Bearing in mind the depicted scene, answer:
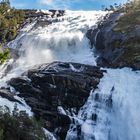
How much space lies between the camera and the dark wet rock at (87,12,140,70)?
34.4m

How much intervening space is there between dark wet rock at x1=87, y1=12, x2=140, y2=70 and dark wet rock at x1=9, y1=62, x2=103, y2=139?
2.61m

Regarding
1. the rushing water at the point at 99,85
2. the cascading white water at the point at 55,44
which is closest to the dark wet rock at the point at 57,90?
the rushing water at the point at 99,85

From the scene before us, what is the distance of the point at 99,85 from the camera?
30844mm

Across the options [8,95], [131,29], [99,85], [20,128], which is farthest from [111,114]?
[131,29]

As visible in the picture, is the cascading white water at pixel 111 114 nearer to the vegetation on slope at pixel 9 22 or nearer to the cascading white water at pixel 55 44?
the cascading white water at pixel 55 44

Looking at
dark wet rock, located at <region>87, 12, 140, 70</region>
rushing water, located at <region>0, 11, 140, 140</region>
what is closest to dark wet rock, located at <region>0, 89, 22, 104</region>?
rushing water, located at <region>0, 11, 140, 140</region>

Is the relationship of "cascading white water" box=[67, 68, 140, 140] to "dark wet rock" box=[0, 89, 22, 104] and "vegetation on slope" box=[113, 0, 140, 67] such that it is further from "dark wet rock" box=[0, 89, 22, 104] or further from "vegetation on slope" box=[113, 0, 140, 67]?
"dark wet rock" box=[0, 89, 22, 104]

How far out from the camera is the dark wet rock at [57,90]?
91.7 feet

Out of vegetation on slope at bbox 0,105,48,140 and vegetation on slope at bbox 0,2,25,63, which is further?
vegetation on slope at bbox 0,2,25,63

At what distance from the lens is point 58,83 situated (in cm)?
3033

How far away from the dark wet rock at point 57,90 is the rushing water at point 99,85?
20.9 inches

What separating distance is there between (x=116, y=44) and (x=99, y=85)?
6825mm

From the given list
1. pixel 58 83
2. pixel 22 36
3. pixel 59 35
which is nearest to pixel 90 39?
pixel 59 35

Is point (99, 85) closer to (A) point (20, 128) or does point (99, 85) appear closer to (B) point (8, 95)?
(B) point (8, 95)
